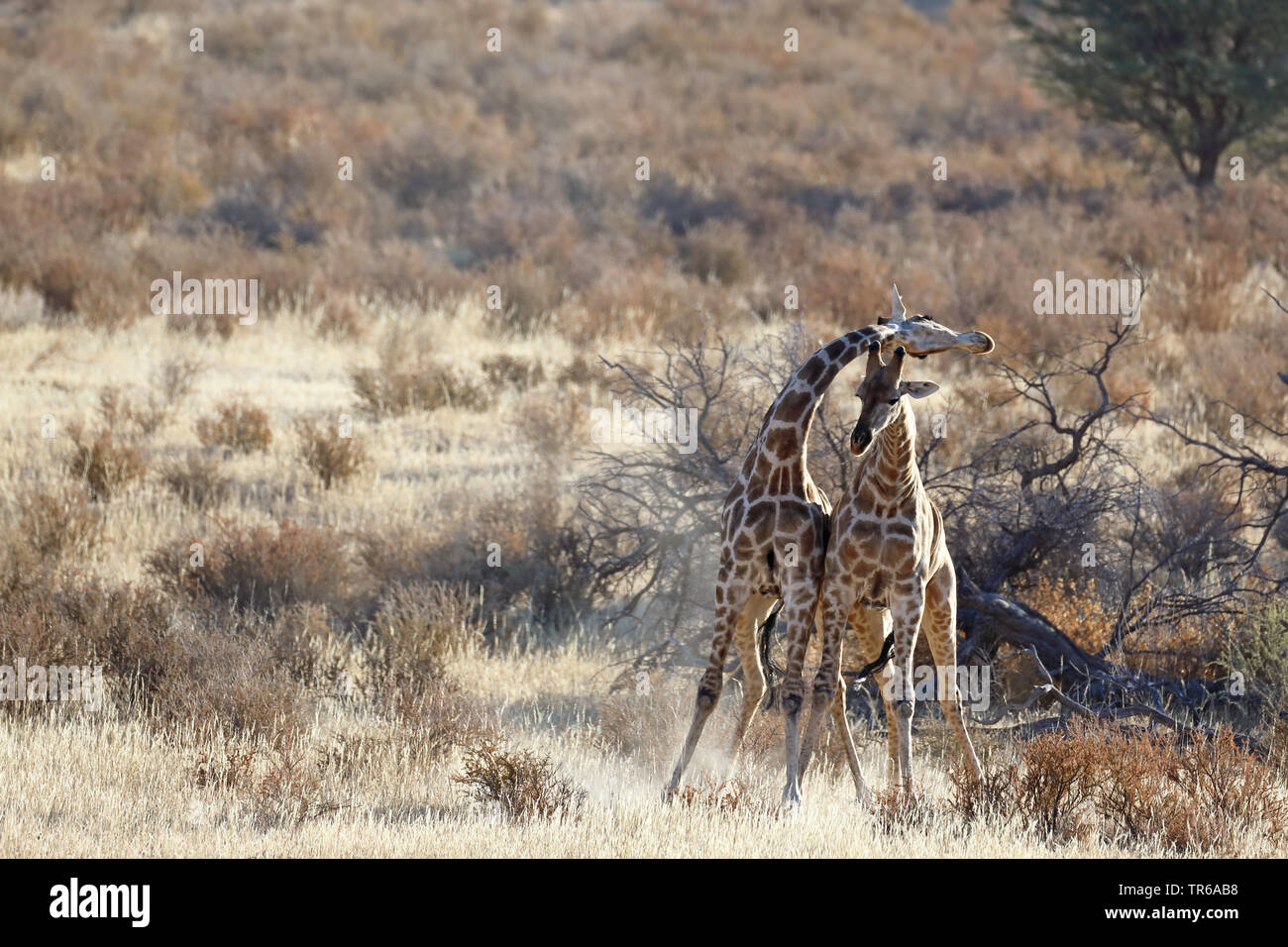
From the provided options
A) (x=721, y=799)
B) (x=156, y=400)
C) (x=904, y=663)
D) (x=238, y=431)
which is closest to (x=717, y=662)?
(x=721, y=799)

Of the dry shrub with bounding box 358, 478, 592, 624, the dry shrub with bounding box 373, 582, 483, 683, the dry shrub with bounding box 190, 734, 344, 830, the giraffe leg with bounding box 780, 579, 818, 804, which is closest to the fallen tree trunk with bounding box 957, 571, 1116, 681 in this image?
the giraffe leg with bounding box 780, 579, 818, 804

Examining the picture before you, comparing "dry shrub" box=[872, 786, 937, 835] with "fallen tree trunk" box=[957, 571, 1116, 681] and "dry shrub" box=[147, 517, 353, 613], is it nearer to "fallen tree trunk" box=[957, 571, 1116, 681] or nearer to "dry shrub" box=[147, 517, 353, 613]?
"fallen tree trunk" box=[957, 571, 1116, 681]

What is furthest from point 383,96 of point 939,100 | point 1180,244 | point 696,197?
point 1180,244

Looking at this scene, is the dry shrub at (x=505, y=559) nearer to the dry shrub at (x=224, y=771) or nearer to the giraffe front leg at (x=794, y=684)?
the dry shrub at (x=224, y=771)

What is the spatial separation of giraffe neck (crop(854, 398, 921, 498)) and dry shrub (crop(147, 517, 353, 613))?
4520 mm

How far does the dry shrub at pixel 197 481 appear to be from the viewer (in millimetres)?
10062

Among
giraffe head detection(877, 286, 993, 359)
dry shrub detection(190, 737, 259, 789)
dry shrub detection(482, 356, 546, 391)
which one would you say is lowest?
dry shrub detection(190, 737, 259, 789)

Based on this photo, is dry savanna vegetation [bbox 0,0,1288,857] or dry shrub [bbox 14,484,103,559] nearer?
dry savanna vegetation [bbox 0,0,1288,857]

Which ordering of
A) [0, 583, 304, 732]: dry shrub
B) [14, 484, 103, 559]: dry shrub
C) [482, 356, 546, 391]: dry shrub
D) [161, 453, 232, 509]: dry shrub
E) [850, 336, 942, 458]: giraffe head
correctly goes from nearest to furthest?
[850, 336, 942, 458]: giraffe head
[0, 583, 304, 732]: dry shrub
[14, 484, 103, 559]: dry shrub
[161, 453, 232, 509]: dry shrub
[482, 356, 546, 391]: dry shrub

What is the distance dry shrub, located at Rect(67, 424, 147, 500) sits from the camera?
1009 centimetres

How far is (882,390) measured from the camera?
4660mm

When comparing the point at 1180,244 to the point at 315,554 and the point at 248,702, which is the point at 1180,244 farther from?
the point at 248,702

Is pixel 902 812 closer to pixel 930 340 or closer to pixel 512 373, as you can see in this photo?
pixel 930 340

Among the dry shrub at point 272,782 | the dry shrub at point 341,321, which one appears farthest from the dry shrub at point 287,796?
the dry shrub at point 341,321
